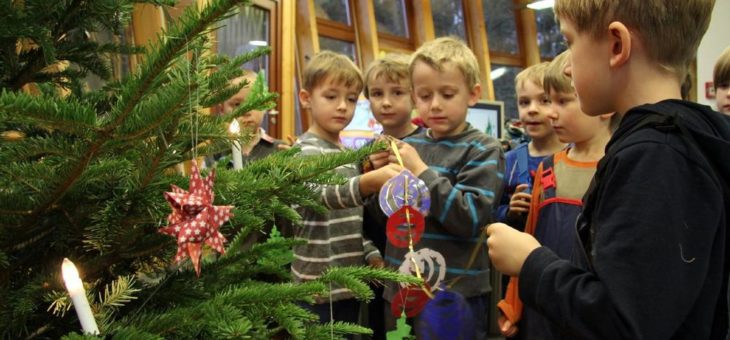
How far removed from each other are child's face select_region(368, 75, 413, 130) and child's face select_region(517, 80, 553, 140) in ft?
1.69

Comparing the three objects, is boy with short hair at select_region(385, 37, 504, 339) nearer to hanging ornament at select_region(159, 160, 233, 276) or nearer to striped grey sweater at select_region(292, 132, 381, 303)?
striped grey sweater at select_region(292, 132, 381, 303)

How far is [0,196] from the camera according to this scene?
2.34 feet

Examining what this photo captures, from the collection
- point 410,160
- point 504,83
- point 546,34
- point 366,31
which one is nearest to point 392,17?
point 366,31

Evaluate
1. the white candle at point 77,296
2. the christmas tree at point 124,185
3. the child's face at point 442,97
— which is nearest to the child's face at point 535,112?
the child's face at point 442,97

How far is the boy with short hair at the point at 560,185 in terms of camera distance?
68.4 inches

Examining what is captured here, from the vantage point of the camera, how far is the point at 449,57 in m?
2.04

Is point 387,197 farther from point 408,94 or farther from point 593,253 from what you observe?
point 408,94

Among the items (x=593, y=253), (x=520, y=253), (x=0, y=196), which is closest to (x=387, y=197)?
(x=520, y=253)

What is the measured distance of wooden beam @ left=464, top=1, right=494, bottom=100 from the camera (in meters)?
10.7

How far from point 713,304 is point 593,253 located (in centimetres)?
20

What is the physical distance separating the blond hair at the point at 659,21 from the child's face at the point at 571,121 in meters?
0.90

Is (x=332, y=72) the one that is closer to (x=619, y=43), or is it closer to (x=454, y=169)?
(x=454, y=169)

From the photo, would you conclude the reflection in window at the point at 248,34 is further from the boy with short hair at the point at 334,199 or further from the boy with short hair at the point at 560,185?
the boy with short hair at the point at 560,185

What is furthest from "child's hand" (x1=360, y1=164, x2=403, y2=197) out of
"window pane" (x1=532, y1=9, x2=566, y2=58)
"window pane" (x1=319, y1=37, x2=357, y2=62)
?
"window pane" (x1=532, y1=9, x2=566, y2=58)
